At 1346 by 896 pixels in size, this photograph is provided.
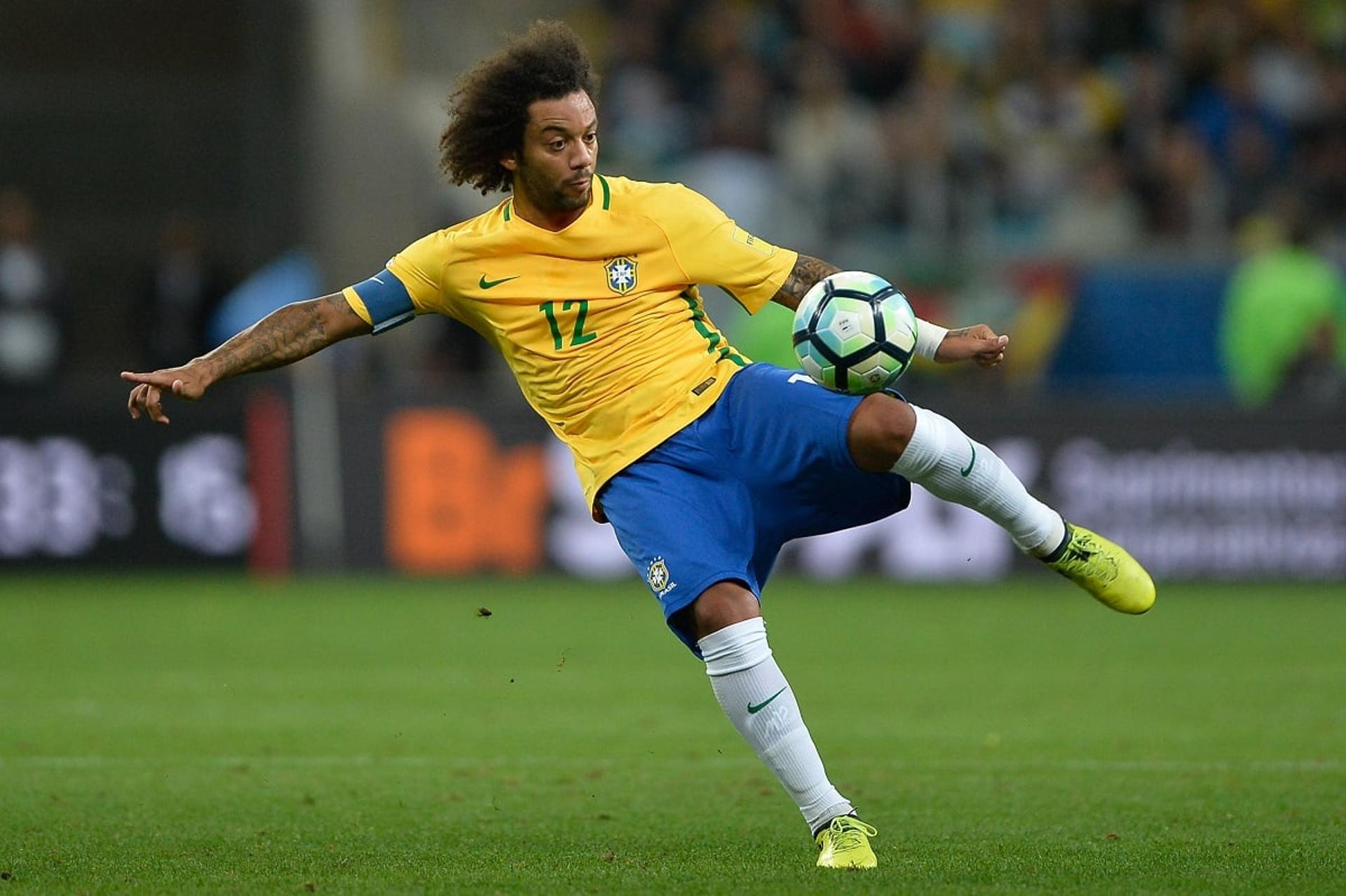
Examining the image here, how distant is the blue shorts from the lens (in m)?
6.03

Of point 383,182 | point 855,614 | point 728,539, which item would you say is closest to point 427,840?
point 728,539

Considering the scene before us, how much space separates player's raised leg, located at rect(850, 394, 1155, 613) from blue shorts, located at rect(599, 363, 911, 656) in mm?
96

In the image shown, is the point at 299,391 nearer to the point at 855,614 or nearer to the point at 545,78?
the point at 855,614

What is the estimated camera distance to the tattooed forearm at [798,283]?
6.39 metres

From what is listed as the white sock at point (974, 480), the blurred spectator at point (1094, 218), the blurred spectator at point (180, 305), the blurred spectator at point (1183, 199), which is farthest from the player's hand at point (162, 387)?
the blurred spectator at point (1183, 199)

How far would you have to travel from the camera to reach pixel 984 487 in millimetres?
6133

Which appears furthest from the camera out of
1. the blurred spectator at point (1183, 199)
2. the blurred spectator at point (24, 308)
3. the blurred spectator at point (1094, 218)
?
the blurred spectator at point (1183, 199)

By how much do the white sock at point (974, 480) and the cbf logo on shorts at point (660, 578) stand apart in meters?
0.75

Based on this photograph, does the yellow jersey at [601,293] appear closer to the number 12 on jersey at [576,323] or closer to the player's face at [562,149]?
the number 12 on jersey at [576,323]

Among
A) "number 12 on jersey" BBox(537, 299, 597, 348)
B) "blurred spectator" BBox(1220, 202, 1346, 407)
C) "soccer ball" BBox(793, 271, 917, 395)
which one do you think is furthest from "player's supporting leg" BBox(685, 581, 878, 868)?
"blurred spectator" BBox(1220, 202, 1346, 407)

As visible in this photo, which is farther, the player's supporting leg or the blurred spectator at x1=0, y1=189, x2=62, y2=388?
the blurred spectator at x1=0, y1=189, x2=62, y2=388

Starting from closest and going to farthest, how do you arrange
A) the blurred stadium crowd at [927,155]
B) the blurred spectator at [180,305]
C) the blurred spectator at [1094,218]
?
the blurred stadium crowd at [927,155] < the blurred spectator at [180,305] < the blurred spectator at [1094,218]

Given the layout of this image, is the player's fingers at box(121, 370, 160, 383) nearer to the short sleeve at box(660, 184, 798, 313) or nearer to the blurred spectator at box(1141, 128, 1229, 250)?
the short sleeve at box(660, 184, 798, 313)

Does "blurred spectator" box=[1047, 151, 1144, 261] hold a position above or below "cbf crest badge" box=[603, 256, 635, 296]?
above
